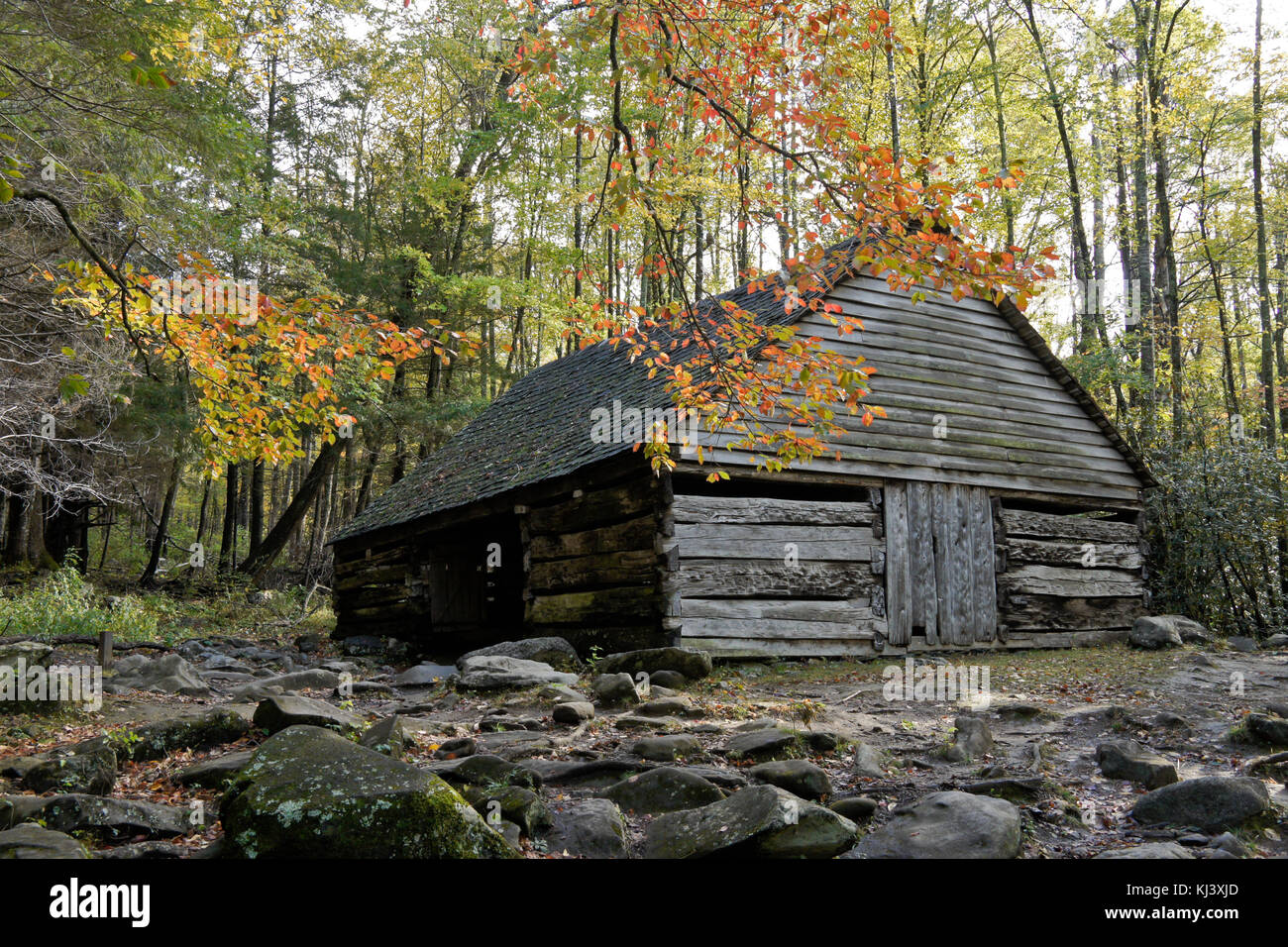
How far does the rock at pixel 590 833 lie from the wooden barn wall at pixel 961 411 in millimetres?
6477

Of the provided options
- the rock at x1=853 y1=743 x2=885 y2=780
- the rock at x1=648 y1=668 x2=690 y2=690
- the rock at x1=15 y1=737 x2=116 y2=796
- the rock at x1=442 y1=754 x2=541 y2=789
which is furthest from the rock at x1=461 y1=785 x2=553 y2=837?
the rock at x1=648 y1=668 x2=690 y2=690

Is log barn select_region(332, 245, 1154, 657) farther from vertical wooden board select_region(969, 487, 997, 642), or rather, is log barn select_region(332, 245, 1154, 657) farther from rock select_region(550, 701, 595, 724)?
rock select_region(550, 701, 595, 724)

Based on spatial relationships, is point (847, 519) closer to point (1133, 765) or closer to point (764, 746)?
point (764, 746)

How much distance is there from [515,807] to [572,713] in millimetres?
2437

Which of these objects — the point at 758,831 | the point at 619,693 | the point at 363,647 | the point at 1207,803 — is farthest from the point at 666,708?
the point at 363,647

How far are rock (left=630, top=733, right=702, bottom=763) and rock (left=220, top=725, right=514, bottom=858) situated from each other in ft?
6.31

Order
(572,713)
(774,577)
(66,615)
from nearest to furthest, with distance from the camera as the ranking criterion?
(572,713)
(774,577)
(66,615)

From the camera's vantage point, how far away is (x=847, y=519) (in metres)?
10.7

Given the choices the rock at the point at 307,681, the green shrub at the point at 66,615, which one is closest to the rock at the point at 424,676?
the rock at the point at 307,681

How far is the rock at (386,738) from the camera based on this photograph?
4766mm
